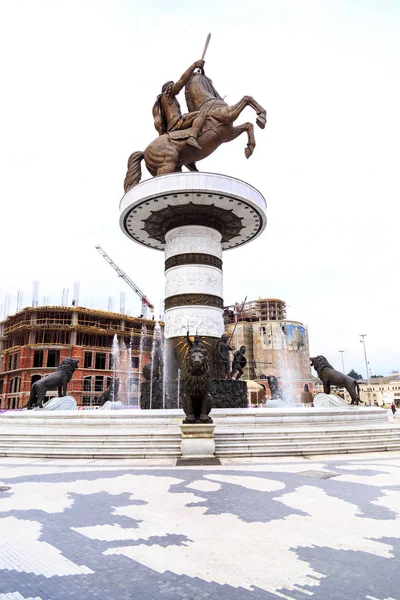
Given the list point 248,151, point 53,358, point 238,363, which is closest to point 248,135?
point 248,151

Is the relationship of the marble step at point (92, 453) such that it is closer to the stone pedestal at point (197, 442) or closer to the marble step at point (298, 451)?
the stone pedestal at point (197, 442)

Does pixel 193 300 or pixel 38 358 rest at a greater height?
pixel 38 358

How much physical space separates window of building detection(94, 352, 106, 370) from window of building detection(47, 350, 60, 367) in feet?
12.8

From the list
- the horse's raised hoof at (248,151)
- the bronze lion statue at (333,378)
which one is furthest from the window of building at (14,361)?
the bronze lion statue at (333,378)

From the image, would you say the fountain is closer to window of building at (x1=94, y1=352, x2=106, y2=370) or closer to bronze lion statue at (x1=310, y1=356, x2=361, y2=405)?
bronze lion statue at (x1=310, y1=356, x2=361, y2=405)

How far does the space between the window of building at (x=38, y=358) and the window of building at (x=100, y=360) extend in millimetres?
5458

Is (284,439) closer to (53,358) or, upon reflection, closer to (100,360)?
(100,360)

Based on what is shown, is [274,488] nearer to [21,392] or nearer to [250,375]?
[21,392]

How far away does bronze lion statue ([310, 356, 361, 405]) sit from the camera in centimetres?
1402

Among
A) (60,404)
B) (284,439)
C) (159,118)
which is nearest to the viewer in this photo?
(284,439)

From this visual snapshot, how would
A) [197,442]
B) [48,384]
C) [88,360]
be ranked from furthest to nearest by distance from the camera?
[88,360] → [48,384] → [197,442]

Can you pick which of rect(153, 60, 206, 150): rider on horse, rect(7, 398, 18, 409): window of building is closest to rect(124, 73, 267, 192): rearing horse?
rect(153, 60, 206, 150): rider on horse

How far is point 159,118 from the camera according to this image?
18.4 metres

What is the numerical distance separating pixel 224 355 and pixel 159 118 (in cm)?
1091
